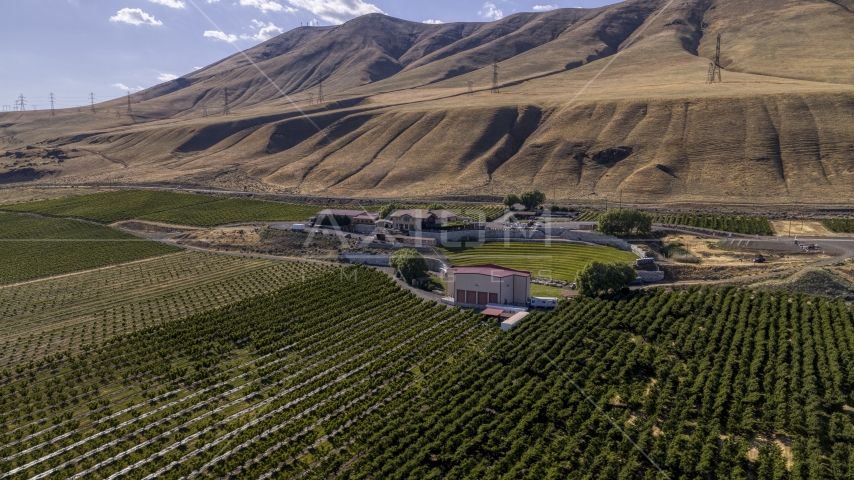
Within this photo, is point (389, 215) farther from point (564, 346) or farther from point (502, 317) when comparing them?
point (564, 346)

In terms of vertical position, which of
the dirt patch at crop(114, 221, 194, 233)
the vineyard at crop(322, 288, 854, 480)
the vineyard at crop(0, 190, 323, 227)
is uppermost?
the vineyard at crop(0, 190, 323, 227)

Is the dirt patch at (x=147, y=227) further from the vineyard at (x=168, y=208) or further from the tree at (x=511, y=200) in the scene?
the tree at (x=511, y=200)

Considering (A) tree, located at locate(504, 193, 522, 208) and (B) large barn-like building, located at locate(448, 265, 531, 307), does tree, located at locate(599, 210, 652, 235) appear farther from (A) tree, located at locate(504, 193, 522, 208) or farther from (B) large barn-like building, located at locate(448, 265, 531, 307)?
(B) large barn-like building, located at locate(448, 265, 531, 307)

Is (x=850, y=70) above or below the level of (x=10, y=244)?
above

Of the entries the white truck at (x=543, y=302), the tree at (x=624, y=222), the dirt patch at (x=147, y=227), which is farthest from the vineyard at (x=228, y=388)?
the dirt patch at (x=147, y=227)

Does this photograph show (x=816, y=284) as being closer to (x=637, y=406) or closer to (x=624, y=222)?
(x=624, y=222)

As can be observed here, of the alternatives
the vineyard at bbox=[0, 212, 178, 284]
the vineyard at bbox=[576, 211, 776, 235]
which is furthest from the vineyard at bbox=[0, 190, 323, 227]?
the vineyard at bbox=[576, 211, 776, 235]

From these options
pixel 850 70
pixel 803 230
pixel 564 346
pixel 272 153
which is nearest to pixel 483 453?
pixel 564 346
